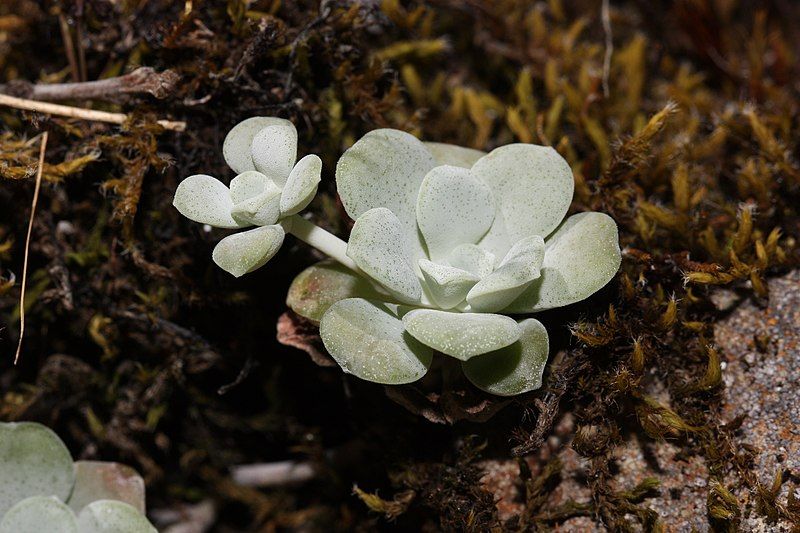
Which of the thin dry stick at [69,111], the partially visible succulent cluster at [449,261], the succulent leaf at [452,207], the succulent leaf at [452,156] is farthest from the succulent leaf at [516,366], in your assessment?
the thin dry stick at [69,111]

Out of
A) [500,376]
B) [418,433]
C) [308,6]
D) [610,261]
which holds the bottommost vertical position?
[418,433]

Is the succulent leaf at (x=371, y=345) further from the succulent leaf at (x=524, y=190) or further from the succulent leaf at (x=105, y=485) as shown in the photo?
the succulent leaf at (x=105, y=485)

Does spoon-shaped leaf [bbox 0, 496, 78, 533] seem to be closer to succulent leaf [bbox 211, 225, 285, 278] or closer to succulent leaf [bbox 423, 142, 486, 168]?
succulent leaf [bbox 211, 225, 285, 278]

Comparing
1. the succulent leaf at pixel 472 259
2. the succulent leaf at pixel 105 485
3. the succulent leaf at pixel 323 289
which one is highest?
the succulent leaf at pixel 472 259

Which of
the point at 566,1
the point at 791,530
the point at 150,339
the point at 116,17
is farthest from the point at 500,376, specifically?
the point at 566,1

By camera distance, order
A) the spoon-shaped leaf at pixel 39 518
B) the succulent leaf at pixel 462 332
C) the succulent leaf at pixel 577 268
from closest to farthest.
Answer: the succulent leaf at pixel 462 332
the succulent leaf at pixel 577 268
the spoon-shaped leaf at pixel 39 518

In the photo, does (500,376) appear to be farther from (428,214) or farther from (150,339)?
(150,339)
